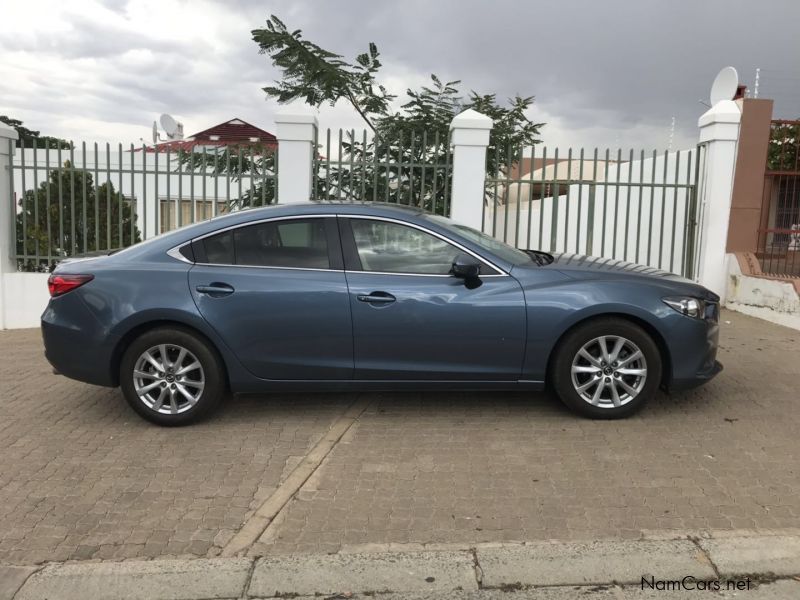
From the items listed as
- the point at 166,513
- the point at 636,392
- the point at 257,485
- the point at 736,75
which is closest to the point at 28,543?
the point at 166,513

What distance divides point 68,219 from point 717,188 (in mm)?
8996

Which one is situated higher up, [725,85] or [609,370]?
[725,85]

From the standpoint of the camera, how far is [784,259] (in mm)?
9766

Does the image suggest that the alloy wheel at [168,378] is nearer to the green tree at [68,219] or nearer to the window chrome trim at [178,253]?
the window chrome trim at [178,253]

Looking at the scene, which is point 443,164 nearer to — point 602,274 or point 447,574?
point 602,274

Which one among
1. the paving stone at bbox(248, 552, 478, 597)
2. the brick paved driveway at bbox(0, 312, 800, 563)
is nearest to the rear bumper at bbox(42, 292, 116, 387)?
the brick paved driveway at bbox(0, 312, 800, 563)

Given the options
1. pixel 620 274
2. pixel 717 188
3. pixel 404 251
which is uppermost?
pixel 717 188

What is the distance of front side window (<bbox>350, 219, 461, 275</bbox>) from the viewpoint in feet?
16.0

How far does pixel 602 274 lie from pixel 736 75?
22.0 ft

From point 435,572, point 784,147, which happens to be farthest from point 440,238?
point 784,147

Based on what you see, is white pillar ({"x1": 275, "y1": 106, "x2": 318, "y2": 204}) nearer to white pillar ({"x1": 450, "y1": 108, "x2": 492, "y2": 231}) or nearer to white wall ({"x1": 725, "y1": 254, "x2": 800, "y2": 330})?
white pillar ({"x1": 450, "y1": 108, "x2": 492, "y2": 231})

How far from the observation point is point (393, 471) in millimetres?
4219

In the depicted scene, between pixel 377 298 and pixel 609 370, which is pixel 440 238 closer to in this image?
pixel 377 298

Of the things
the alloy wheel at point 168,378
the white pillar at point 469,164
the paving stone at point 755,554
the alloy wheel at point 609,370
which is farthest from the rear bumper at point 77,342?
the white pillar at point 469,164
